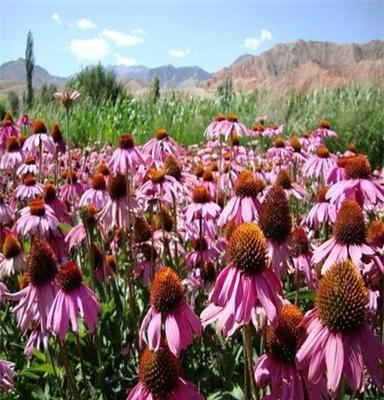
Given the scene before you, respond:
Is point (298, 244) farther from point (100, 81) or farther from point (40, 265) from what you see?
point (100, 81)

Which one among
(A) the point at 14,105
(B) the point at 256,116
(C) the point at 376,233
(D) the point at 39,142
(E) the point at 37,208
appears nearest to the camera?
(C) the point at 376,233

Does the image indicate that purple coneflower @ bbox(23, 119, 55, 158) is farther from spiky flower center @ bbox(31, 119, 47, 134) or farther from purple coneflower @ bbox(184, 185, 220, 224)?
purple coneflower @ bbox(184, 185, 220, 224)

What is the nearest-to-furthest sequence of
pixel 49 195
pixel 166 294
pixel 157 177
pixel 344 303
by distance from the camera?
pixel 344 303, pixel 166 294, pixel 157 177, pixel 49 195

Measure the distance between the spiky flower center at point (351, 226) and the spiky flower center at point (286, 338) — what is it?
339 millimetres

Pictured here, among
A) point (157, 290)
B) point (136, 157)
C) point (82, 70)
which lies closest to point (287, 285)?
point (136, 157)

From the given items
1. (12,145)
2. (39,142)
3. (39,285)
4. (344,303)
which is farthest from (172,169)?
(344,303)

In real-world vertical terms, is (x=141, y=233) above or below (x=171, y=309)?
below

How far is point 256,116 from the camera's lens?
28.3ft

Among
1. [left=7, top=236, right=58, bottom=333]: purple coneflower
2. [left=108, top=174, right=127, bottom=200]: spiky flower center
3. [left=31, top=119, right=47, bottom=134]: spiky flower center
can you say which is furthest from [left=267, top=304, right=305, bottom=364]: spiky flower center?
[left=31, top=119, right=47, bottom=134]: spiky flower center

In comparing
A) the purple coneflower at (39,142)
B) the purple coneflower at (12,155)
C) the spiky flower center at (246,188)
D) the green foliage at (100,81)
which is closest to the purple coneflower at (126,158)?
the spiky flower center at (246,188)

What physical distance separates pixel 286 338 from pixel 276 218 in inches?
13.4

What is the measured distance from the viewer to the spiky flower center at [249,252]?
1.08 meters

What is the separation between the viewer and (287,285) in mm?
2330

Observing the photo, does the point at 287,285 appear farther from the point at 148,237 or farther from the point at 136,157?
the point at 136,157
